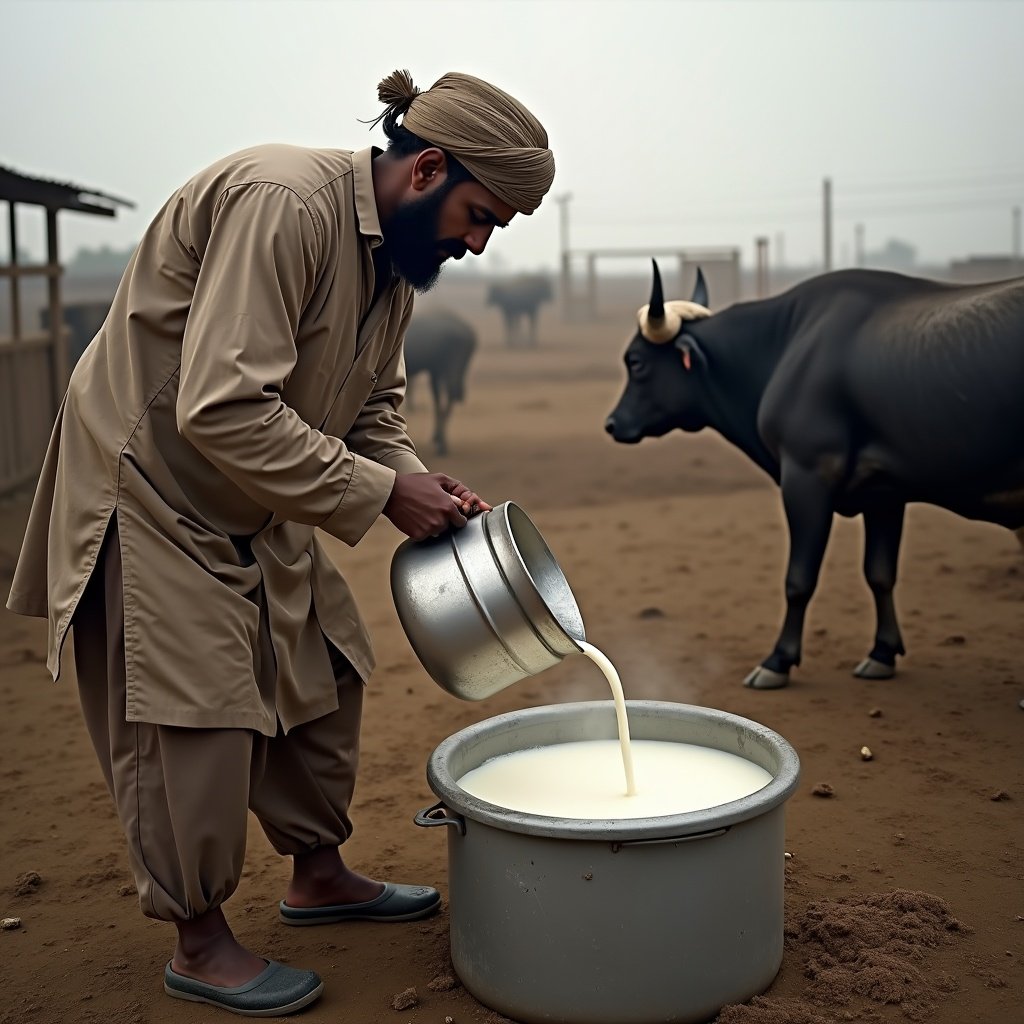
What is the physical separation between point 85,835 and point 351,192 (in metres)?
2.06

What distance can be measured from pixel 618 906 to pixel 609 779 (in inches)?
17.6

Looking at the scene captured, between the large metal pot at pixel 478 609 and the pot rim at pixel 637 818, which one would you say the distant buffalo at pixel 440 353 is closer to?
the pot rim at pixel 637 818

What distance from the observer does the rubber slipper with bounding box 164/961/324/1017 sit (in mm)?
2621

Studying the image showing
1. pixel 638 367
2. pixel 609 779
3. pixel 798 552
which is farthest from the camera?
pixel 638 367

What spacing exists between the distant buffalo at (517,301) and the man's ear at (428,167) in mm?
21021

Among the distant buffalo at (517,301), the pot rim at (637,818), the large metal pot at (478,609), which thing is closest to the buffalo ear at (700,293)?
the pot rim at (637,818)

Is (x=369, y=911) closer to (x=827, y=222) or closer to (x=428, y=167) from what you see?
(x=428, y=167)

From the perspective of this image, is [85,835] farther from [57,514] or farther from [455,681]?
[455,681]

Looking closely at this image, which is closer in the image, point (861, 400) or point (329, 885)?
point (329, 885)

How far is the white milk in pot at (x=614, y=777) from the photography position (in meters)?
2.62

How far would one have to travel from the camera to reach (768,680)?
15.8ft

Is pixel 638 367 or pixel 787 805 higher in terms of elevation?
pixel 638 367

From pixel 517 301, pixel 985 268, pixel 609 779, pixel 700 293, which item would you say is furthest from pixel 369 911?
pixel 517 301

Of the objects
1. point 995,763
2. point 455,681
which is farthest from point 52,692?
point 995,763
